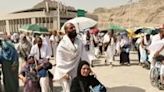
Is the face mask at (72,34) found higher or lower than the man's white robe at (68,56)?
higher

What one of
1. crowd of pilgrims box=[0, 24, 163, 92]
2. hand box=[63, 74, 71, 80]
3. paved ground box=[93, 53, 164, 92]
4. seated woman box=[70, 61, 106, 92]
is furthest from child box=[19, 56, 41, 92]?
paved ground box=[93, 53, 164, 92]

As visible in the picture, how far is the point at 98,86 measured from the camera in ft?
20.1

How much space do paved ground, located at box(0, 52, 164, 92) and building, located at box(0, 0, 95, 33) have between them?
4465 cm

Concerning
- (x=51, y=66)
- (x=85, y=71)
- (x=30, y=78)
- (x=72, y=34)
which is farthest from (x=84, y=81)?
(x=51, y=66)

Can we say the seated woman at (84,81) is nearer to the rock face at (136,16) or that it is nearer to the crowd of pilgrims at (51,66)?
the crowd of pilgrims at (51,66)

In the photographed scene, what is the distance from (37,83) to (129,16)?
113 m

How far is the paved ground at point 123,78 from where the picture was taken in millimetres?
11000

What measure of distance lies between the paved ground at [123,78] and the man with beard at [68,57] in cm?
341

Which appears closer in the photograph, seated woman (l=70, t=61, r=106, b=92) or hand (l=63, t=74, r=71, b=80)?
seated woman (l=70, t=61, r=106, b=92)

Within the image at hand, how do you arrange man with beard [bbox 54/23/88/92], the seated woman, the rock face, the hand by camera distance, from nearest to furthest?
the seated woman, man with beard [bbox 54/23/88/92], the hand, the rock face

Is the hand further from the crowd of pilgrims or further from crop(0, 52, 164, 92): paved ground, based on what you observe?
crop(0, 52, 164, 92): paved ground

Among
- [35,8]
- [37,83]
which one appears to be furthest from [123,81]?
[35,8]

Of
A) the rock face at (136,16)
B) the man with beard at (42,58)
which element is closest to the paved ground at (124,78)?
the man with beard at (42,58)

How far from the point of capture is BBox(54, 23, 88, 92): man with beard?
7129 millimetres
